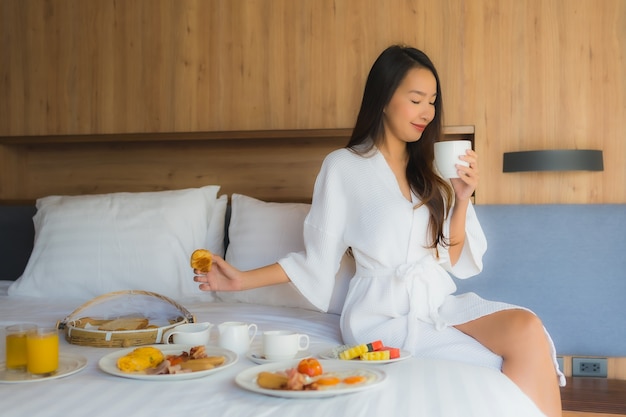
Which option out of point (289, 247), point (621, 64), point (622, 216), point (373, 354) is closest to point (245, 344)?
point (373, 354)

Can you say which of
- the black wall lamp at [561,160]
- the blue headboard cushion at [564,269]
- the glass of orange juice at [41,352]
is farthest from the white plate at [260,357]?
the black wall lamp at [561,160]

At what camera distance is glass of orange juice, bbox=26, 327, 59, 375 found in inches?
60.4

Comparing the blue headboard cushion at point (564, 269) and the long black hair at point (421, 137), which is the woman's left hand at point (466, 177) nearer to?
the long black hair at point (421, 137)

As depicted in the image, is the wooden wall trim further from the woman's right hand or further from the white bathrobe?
the woman's right hand

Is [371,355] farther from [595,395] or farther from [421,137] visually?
[595,395]

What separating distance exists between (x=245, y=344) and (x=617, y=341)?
1.56 meters

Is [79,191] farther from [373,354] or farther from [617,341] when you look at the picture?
[617,341]

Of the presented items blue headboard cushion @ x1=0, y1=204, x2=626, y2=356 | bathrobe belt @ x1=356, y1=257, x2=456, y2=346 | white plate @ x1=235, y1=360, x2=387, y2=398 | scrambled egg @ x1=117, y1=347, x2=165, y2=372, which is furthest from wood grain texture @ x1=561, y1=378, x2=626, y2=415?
scrambled egg @ x1=117, y1=347, x2=165, y2=372

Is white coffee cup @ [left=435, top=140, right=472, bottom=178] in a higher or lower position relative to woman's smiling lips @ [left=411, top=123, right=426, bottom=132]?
lower

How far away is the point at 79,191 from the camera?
3.49 meters

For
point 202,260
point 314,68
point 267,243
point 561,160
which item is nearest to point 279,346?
point 202,260

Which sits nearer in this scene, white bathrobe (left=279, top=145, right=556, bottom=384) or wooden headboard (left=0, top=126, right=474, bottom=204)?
white bathrobe (left=279, top=145, right=556, bottom=384)

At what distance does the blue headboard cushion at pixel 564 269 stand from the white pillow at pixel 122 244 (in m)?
1.09

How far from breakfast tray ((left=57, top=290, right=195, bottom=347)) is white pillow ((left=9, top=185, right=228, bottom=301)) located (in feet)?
0.74
